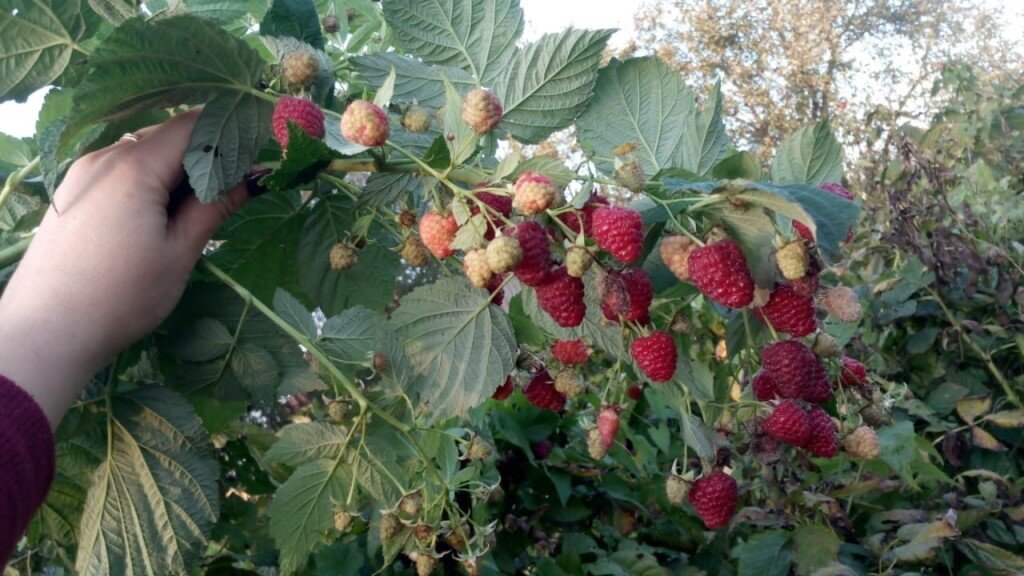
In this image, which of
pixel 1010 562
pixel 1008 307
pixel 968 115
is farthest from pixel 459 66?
pixel 968 115

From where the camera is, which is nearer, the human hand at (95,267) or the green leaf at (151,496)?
the human hand at (95,267)

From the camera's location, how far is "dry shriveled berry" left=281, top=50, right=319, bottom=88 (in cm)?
67

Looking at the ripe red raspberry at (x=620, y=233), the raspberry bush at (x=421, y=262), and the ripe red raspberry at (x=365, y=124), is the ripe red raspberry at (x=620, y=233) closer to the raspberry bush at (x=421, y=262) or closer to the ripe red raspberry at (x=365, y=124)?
the raspberry bush at (x=421, y=262)

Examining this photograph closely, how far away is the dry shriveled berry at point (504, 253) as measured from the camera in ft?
1.75

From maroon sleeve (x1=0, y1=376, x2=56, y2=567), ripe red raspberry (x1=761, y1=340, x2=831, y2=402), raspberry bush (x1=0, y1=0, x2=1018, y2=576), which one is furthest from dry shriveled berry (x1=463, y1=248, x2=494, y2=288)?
maroon sleeve (x1=0, y1=376, x2=56, y2=567)

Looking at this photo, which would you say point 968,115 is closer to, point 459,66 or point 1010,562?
point 1010,562

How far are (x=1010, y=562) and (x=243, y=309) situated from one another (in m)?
1.09

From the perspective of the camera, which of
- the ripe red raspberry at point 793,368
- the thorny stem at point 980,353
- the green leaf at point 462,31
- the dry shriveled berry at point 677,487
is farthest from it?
the thorny stem at point 980,353

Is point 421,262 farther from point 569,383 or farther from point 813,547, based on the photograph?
point 813,547

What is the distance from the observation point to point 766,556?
4.05 ft

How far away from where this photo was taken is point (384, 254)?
923 mm

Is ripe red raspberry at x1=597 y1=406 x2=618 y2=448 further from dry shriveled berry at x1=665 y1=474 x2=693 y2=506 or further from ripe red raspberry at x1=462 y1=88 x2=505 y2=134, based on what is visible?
ripe red raspberry at x1=462 y1=88 x2=505 y2=134

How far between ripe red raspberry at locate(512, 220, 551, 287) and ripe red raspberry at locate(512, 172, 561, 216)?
0.11 ft

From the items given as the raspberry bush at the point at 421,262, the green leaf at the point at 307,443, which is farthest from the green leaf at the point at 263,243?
the green leaf at the point at 307,443
